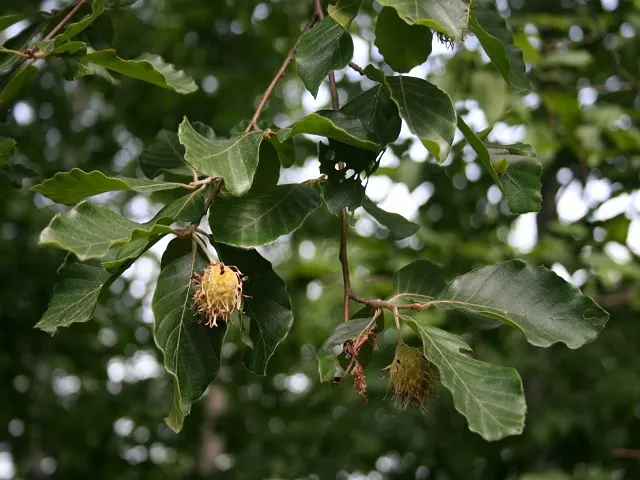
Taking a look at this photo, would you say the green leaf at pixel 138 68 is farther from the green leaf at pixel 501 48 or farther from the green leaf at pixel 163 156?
the green leaf at pixel 501 48

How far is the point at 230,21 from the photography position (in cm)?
326

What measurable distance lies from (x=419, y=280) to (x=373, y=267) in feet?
5.74

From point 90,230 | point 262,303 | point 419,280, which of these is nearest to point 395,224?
point 419,280

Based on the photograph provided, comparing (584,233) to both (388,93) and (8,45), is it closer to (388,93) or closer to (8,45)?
(388,93)

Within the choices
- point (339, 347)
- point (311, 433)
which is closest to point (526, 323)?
point (339, 347)

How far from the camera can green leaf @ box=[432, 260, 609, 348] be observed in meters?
1.01

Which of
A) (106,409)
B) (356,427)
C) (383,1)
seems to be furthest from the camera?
(106,409)

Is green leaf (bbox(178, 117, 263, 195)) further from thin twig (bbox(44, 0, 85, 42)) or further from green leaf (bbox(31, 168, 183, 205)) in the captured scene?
thin twig (bbox(44, 0, 85, 42))

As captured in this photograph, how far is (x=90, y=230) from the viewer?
918 millimetres

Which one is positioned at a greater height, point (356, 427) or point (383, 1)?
point (383, 1)

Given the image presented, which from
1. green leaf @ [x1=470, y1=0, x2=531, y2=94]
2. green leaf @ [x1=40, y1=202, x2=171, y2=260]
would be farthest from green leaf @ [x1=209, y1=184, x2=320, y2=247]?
green leaf @ [x1=470, y1=0, x2=531, y2=94]

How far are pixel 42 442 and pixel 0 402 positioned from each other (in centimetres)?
53

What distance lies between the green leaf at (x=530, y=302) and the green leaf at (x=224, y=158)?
0.33m

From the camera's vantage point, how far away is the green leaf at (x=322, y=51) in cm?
108
